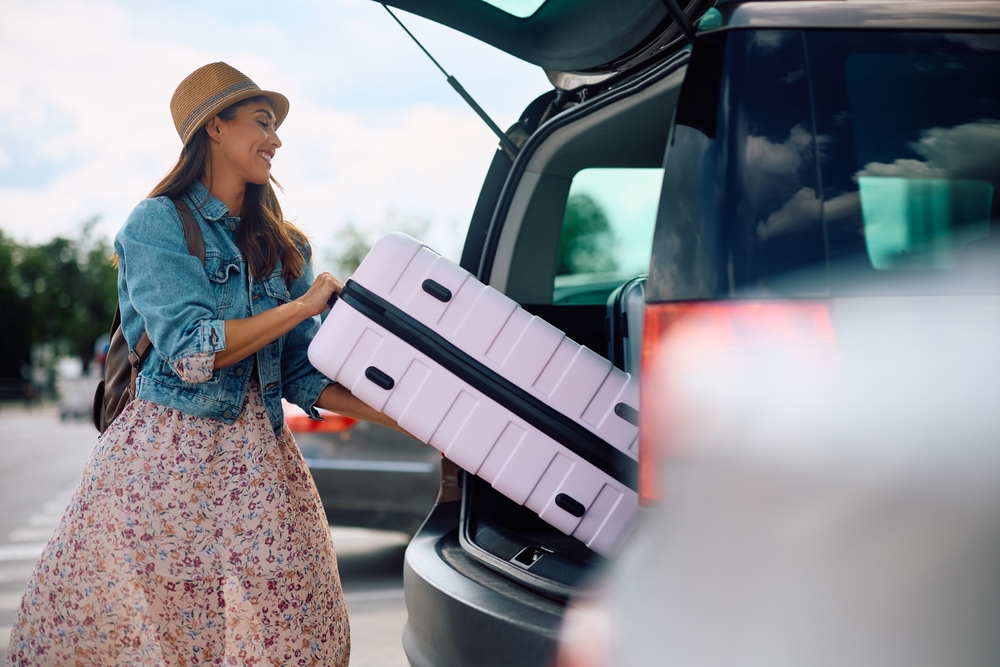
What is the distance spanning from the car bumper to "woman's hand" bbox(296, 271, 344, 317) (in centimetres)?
70

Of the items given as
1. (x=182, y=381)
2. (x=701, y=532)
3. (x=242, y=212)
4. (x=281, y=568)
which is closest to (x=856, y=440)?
(x=701, y=532)

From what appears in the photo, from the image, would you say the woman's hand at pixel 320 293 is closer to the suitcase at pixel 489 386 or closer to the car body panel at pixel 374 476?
the suitcase at pixel 489 386

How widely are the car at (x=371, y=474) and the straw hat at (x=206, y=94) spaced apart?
263cm

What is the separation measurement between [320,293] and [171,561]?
2.33 feet

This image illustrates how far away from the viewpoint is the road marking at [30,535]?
611 centimetres

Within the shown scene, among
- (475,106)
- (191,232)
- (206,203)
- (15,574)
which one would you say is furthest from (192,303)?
(15,574)

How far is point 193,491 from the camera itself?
1916 millimetres

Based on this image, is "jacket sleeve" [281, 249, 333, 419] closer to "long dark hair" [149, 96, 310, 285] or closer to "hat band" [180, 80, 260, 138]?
"long dark hair" [149, 96, 310, 285]

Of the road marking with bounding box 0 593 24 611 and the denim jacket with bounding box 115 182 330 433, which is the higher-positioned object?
the denim jacket with bounding box 115 182 330 433

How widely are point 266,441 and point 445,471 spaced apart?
0.72m

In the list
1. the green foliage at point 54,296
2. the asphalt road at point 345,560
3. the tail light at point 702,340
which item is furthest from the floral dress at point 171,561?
the green foliage at point 54,296

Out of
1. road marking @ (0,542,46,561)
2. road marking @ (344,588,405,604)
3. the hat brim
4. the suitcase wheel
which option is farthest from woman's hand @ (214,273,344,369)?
road marking @ (0,542,46,561)

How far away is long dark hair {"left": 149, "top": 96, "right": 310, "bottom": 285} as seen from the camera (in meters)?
2.07

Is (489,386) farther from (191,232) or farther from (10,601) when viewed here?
(10,601)
